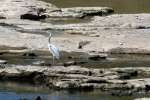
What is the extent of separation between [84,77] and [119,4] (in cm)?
2850

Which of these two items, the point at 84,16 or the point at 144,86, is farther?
the point at 84,16

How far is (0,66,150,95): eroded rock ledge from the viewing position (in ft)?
65.1

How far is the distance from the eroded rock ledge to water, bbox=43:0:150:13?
71.8ft

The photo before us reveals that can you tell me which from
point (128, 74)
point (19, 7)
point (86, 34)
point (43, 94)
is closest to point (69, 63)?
point (128, 74)

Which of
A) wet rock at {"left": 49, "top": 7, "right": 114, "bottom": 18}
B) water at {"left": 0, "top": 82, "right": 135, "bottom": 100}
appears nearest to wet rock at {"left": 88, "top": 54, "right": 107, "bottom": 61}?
water at {"left": 0, "top": 82, "right": 135, "bottom": 100}

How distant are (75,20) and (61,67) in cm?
1580

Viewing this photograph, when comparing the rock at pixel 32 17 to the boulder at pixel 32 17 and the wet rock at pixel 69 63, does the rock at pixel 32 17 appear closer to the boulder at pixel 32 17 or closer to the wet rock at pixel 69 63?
the boulder at pixel 32 17

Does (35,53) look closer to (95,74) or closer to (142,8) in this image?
(95,74)

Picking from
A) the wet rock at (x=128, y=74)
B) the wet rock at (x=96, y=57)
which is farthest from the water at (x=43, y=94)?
the wet rock at (x=96, y=57)

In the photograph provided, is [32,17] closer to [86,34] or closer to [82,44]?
[86,34]

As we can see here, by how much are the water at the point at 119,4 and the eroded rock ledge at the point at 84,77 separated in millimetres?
21900

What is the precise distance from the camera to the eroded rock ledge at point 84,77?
1984 centimetres

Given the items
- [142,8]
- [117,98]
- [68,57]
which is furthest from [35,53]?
[142,8]

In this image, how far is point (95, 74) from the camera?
21.0 meters
